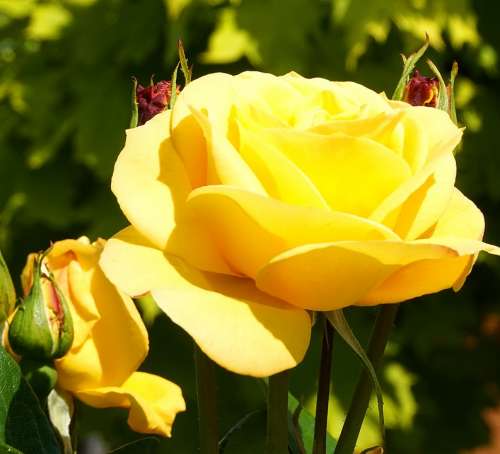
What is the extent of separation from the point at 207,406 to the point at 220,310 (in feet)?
0.26

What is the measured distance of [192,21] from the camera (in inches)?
83.7

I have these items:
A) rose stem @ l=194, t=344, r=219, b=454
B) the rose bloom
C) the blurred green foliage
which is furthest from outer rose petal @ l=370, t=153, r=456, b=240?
the blurred green foliage

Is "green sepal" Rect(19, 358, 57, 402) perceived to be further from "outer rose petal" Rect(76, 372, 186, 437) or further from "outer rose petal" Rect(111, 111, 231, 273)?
"outer rose petal" Rect(111, 111, 231, 273)

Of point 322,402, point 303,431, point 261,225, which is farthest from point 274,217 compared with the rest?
point 303,431

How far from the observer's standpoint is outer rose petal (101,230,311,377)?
1.23 feet

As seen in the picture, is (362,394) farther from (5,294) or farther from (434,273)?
(5,294)

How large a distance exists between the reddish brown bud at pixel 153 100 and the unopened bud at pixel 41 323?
0.08 meters

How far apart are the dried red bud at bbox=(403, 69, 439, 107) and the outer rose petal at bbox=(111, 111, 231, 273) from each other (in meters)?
0.13

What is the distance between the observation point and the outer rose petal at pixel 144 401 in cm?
50

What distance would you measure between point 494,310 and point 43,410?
214 centimetres

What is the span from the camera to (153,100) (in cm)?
48

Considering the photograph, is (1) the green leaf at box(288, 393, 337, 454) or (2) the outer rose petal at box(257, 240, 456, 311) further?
(1) the green leaf at box(288, 393, 337, 454)

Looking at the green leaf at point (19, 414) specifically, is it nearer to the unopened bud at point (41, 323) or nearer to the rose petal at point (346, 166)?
the unopened bud at point (41, 323)

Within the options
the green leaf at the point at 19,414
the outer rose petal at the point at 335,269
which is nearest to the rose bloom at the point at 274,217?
the outer rose petal at the point at 335,269
